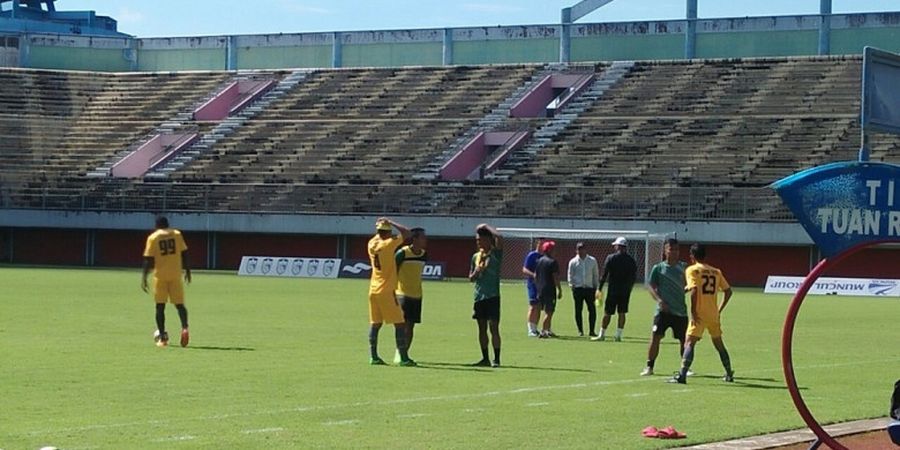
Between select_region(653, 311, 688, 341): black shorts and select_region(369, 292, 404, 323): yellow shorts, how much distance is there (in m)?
3.33

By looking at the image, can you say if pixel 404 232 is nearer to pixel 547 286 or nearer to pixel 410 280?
pixel 410 280

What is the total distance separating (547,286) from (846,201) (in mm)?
17977

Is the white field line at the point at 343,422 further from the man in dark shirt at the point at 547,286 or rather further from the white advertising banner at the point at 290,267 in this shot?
the white advertising banner at the point at 290,267

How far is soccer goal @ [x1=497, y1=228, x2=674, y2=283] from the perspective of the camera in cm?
5928

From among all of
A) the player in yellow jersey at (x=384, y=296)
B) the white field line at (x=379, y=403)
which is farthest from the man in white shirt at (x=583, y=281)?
the player in yellow jersey at (x=384, y=296)

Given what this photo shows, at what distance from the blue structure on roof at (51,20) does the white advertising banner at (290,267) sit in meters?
41.8

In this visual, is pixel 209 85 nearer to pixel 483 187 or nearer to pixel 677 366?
pixel 483 187

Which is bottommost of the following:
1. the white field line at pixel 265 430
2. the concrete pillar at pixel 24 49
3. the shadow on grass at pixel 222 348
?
the shadow on grass at pixel 222 348

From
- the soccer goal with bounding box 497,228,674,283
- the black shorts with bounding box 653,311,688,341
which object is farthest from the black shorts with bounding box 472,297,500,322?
the soccer goal with bounding box 497,228,674,283

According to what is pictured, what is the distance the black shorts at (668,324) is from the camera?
840 inches

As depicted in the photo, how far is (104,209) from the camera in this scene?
6906cm

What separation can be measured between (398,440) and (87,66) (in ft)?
255

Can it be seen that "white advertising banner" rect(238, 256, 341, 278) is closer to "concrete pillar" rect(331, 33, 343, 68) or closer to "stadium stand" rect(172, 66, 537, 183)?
"stadium stand" rect(172, 66, 537, 183)

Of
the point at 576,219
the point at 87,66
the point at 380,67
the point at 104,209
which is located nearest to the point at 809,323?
the point at 576,219
